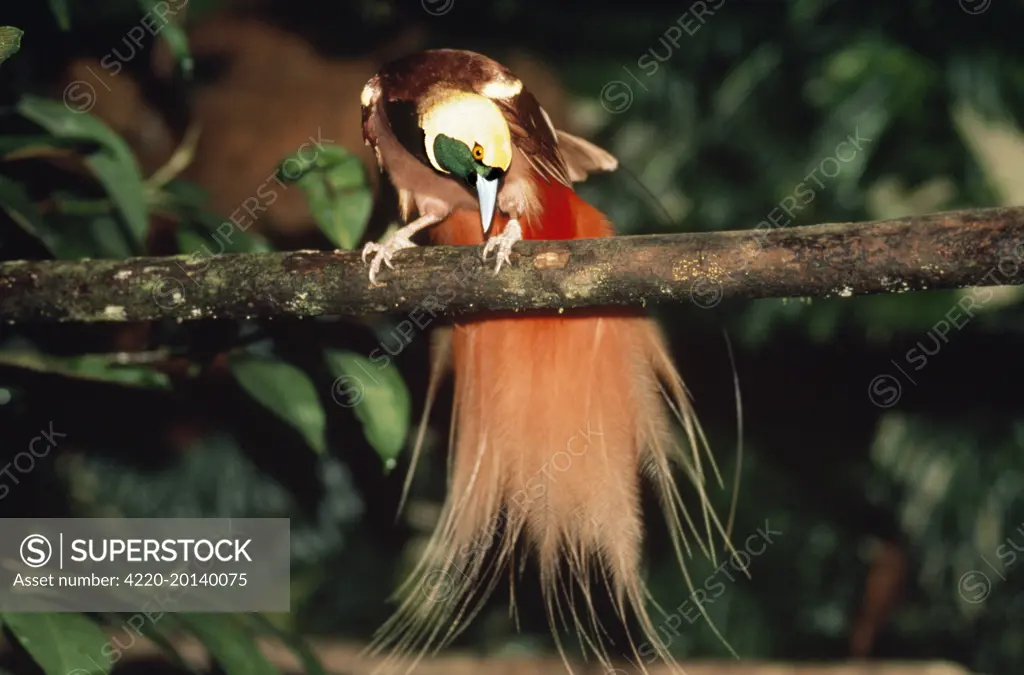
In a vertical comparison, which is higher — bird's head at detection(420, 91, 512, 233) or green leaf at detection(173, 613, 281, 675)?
bird's head at detection(420, 91, 512, 233)

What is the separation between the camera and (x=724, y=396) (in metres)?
2.21

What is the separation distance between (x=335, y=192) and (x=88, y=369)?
1.56 ft

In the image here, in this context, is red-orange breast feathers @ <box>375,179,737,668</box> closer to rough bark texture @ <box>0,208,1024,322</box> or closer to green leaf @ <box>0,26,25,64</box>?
rough bark texture @ <box>0,208,1024,322</box>

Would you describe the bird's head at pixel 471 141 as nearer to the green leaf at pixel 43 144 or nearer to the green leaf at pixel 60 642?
the green leaf at pixel 43 144

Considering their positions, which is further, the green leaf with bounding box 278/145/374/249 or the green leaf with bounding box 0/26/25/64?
the green leaf with bounding box 278/145/374/249

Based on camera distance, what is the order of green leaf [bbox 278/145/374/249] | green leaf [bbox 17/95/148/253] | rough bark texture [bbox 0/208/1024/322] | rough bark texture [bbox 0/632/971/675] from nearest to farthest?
rough bark texture [bbox 0/208/1024/322]
green leaf [bbox 278/145/374/249]
green leaf [bbox 17/95/148/253]
rough bark texture [bbox 0/632/971/675]

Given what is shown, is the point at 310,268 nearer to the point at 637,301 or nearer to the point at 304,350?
the point at 637,301

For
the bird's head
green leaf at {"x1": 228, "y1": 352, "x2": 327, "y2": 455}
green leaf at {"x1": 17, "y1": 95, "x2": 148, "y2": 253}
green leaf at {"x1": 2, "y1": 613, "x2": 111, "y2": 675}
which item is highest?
green leaf at {"x1": 17, "y1": 95, "x2": 148, "y2": 253}

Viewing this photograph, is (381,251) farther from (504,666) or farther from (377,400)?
(504,666)

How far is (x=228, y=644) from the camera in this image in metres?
1.11

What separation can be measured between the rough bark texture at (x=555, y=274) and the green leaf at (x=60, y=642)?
0.36 metres

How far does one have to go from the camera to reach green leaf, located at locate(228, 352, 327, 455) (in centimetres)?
123

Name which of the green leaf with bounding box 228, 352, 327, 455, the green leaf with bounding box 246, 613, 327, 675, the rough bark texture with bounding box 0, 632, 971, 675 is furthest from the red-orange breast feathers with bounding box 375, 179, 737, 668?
the rough bark texture with bounding box 0, 632, 971, 675

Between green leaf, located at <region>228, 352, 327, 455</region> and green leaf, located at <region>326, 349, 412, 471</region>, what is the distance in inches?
2.1
